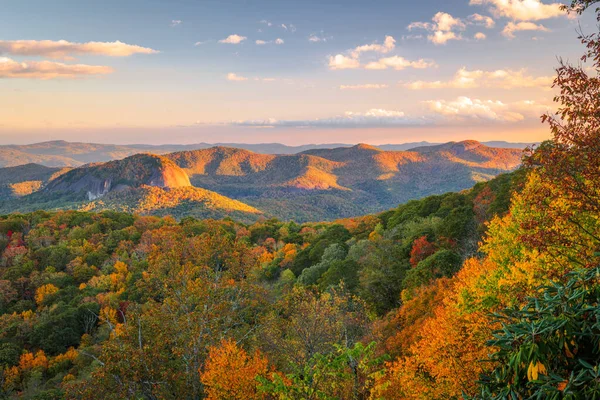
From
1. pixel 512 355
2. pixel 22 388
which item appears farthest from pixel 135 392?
pixel 22 388

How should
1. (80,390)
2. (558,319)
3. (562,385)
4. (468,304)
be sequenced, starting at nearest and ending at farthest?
(562,385), (558,319), (80,390), (468,304)

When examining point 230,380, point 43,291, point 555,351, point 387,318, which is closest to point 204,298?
point 230,380

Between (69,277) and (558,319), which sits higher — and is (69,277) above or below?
below

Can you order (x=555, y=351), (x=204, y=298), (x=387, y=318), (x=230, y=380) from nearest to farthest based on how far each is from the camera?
(x=555, y=351) → (x=230, y=380) → (x=204, y=298) → (x=387, y=318)

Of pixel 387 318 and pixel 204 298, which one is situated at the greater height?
pixel 204 298

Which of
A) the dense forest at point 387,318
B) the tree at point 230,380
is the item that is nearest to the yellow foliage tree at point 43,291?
the dense forest at point 387,318

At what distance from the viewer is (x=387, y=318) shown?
3462 cm

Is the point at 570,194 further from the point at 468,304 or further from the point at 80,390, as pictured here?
the point at 80,390

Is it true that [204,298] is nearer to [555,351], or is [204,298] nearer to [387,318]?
[387,318]

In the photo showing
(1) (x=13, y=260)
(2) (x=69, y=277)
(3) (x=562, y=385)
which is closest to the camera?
(3) (x=562, y=385)

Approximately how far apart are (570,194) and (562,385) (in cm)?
769

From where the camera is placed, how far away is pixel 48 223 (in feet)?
363

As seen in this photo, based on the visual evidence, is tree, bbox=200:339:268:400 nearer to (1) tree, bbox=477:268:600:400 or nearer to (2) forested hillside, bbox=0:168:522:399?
(2) forested hillside, bbox=0:168:522:399

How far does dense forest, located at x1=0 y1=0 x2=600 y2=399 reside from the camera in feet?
23.5
